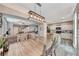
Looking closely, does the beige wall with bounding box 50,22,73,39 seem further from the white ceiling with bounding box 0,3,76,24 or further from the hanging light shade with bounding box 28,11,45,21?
the hanging light shade with bounding box 28,11,45,21

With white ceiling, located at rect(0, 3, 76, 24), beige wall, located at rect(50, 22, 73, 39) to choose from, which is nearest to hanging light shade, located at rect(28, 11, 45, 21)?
white ceiling, located at rect(0, 3, 76, 24)

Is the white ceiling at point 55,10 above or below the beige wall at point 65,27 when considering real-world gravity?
above

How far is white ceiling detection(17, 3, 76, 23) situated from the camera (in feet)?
6.96

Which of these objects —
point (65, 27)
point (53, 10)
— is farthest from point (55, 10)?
point (65, 27)

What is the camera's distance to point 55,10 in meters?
2.16

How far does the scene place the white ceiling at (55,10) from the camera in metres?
2.12

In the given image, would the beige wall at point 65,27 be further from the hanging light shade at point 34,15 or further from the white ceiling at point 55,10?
the hanging light shade at point 34,15

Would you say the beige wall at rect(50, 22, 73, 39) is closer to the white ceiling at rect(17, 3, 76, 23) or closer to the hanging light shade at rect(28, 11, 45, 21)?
the white ceiling at rect(17, 3, 76, 23)

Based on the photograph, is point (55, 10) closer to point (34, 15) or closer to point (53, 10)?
point (53, 10)

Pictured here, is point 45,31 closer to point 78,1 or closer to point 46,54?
point 46,54

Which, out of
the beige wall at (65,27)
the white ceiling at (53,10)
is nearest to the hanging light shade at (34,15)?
the white ceiling at (53,10)

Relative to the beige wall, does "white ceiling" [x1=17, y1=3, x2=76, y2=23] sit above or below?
above

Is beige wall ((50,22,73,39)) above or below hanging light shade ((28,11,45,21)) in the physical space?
below

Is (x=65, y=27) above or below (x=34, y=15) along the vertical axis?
below
